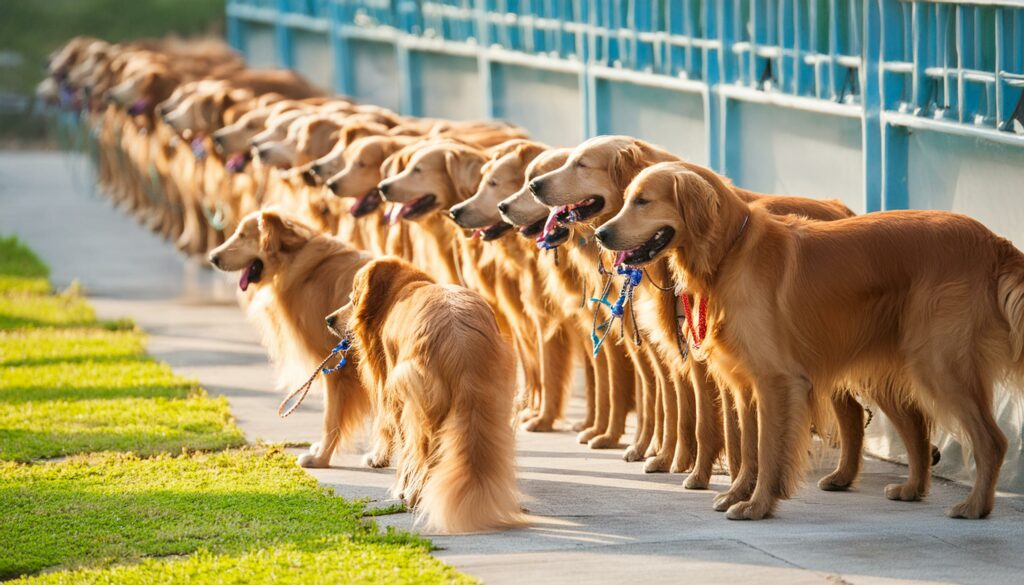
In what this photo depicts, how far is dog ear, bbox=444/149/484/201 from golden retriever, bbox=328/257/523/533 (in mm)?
2214

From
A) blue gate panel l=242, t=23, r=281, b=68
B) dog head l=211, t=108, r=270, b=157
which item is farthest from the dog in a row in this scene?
blue gate panel l=242, t=23, r=281, b=68

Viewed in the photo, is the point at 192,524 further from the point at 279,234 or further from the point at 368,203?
the point at 368,203

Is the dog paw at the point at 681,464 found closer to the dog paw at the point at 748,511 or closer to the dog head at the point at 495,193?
the dog paw at the point at 748,511

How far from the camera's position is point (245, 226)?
8.75m

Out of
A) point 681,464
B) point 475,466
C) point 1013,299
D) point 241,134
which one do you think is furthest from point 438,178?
point 241,134

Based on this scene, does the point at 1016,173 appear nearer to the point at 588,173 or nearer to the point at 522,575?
the point at 588,173

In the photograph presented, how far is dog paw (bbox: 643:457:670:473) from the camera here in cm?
794

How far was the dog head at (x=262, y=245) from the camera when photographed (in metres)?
8.54

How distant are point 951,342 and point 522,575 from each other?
217cm

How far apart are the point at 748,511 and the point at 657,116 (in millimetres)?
5273

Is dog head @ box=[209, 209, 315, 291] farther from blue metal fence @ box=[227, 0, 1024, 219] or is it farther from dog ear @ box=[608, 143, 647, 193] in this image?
blue metal fence @ box=[227, 0, 1024, 219]

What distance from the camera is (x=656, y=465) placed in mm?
7953

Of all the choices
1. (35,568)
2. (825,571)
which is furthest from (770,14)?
(35,568)

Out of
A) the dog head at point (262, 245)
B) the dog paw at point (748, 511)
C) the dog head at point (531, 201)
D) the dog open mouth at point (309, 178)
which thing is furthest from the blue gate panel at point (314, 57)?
the dog paw at point (748, 511)
